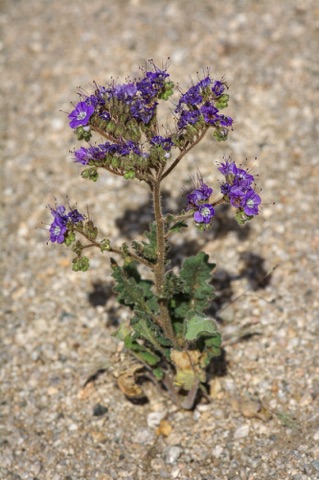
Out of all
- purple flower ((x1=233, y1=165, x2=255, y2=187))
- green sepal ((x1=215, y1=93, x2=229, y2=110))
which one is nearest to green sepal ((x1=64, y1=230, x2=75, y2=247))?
purple flower ((x1=233, y1=165, x2=255, y2=187))

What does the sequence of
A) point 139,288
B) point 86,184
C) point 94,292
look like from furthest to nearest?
point 86,184
point 94,292
point 139,288

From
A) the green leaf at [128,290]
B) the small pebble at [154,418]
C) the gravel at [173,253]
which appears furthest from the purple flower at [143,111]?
the small pebble at [154,418]

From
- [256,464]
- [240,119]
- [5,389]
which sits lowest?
[256,464]

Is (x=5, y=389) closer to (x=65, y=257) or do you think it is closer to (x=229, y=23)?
(x=65, y=257)

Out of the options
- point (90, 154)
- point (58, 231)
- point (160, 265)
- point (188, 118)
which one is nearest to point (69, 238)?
point (58, 231)

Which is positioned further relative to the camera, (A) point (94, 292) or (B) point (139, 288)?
(A) point (94, 292)

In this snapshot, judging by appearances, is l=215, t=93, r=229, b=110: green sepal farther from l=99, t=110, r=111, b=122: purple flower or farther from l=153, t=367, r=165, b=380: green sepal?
l=153, t=367, r=165, b=380: green sepal

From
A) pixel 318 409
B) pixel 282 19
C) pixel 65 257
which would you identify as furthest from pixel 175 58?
pixel 318 409

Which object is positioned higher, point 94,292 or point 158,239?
point 94,292
